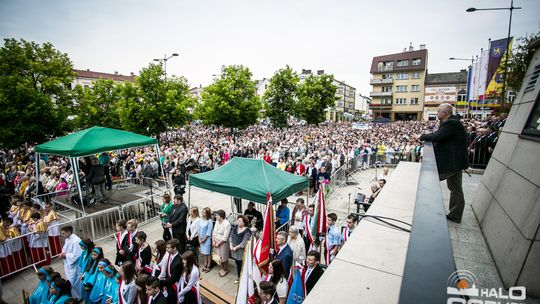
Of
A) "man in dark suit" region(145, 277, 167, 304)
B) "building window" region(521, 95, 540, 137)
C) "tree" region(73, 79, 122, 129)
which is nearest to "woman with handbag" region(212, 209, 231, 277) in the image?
"man in dark suit" region(145, 277, 167, 304)

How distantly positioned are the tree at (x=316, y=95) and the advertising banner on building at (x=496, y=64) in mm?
30647

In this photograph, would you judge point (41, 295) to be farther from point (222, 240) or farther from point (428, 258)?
point (428, 258)

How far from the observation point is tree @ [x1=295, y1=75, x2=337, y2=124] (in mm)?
47688

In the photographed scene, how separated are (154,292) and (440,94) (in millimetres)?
70803

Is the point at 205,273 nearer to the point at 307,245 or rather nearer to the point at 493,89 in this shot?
the point at 307,245

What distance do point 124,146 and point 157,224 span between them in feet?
11.7

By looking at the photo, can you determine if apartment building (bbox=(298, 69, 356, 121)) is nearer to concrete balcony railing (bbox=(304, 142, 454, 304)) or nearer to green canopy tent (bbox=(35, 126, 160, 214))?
green canopy tent (bbox=(35, 126, 160, 214))

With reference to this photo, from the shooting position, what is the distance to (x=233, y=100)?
3369cm

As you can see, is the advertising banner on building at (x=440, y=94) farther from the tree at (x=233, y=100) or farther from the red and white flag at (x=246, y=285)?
the red and white flag at (x=246, y=285)

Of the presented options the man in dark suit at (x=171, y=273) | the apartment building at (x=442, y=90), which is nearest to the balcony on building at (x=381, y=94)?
the apartment building at (x=442, y=90)

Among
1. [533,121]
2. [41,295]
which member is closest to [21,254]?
[41,295]

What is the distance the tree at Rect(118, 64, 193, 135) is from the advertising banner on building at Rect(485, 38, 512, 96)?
27468 millimetres

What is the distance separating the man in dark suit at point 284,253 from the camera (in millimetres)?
5488

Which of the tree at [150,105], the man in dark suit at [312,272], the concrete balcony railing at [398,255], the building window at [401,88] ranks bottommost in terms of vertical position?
the man in dark suit at [312,272]
